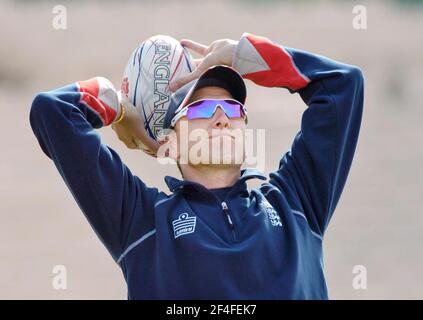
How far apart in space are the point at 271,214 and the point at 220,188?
0.81ft

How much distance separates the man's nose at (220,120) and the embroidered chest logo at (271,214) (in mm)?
321

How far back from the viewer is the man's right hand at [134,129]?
164 inches

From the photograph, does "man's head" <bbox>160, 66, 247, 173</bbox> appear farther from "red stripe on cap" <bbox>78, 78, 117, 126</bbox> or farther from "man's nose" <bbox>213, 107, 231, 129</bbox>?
"red stripe on cap" <bbox>78, 78, 117, 126</bbox>

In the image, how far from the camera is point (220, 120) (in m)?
3.84

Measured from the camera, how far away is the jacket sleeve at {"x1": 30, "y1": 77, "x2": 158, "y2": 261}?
370 centimetres

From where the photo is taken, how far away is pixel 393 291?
7988 millimetres

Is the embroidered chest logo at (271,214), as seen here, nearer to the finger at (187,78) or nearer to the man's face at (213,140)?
the man's face at (213,140)

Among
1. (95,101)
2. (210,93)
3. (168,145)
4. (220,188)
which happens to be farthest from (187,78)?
(220,188)

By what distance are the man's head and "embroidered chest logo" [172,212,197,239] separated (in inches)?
9.5

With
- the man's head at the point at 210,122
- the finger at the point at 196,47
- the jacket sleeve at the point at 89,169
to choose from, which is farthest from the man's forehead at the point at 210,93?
the jacket sleeve at the point at 89,169

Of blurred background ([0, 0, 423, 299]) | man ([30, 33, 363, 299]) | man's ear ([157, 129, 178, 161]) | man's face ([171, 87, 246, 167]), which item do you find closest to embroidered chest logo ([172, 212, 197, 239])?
man ([30, 33, 363, 299])

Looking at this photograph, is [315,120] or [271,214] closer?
[271,214]

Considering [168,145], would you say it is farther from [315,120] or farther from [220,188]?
[315,120]

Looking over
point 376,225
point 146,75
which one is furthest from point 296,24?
point 146,75
